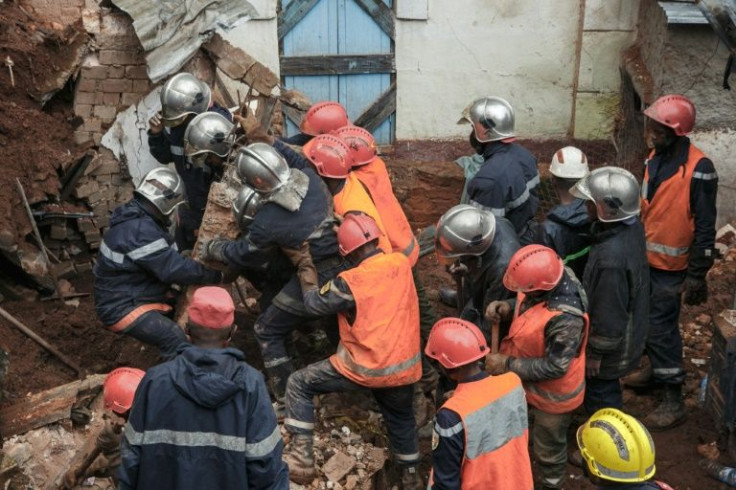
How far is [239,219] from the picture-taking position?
21.6 feet

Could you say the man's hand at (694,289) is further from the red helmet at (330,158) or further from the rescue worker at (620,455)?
the rescue worker at (620,455)

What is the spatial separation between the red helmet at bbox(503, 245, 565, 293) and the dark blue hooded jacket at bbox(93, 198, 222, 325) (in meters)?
2.46

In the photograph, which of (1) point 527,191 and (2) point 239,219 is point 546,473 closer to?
(1) point 527,191

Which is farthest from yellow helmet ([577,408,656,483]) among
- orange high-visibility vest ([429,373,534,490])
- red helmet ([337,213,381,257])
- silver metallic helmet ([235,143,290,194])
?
silver metallic helmet ([235,143,290,194])

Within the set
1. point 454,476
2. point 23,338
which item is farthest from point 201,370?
point 23,338

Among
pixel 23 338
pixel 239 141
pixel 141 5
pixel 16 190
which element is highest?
pixel 141 5

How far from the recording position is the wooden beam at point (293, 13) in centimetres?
995

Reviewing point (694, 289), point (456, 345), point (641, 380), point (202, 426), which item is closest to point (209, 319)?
point (202, 426)

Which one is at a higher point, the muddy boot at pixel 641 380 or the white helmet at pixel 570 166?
the white helmet at pixel 570 166

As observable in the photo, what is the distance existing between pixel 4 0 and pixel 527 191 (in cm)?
563

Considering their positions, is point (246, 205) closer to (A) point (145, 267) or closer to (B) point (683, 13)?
(A) point (145, 267)

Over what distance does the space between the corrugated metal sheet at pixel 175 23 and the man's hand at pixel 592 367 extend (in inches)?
194

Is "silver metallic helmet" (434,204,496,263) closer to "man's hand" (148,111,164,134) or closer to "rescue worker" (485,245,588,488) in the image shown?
"rescue worker" (485,245,588,488)

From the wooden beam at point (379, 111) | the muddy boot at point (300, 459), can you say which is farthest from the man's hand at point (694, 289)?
the wooden beam at point (379, 111)
